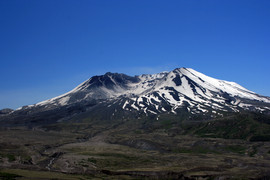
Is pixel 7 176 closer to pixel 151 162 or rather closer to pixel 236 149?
pixel 151 162

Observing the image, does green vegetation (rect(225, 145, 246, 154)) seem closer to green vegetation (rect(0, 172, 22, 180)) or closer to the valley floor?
the valley floor

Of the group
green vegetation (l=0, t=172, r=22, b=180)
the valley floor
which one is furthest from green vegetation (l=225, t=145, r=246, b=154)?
green vegetation (l=0, t=172, r=22, b=180)

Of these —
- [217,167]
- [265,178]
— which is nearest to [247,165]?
[217,167]

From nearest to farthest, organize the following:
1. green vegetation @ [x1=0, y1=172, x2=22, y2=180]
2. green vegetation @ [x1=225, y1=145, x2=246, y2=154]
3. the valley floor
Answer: green vegetation @ [x1=0, y1=172, x2=22, y2=180]
the valley floor
green vegetation @ [x1=225, y1=145, x2=246, y2=154]

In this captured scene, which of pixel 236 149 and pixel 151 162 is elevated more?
pixel 236 149

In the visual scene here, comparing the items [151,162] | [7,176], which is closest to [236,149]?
[151,162]

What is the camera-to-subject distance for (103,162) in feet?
363

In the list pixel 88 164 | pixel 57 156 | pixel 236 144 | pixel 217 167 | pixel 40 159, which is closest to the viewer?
pixel 217 167

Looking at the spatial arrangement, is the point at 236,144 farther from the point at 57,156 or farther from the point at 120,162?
the point at 57,156

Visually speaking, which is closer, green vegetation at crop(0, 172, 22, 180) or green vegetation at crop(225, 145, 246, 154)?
green vegetation at crop(0, 172, 22, 180)

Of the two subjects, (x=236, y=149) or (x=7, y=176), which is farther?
(x=236, y=149)

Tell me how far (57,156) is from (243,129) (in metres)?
120

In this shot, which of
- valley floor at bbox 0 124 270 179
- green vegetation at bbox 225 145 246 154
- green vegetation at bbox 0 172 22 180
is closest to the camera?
green vegetation at bbox 0 172 22 180

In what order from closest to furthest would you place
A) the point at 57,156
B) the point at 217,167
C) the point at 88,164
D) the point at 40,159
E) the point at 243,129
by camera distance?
1. the point at 217,167
2. the point at 88,164
3. the point at 40,159
4. the point at 57,156
5. the point at 243,129
